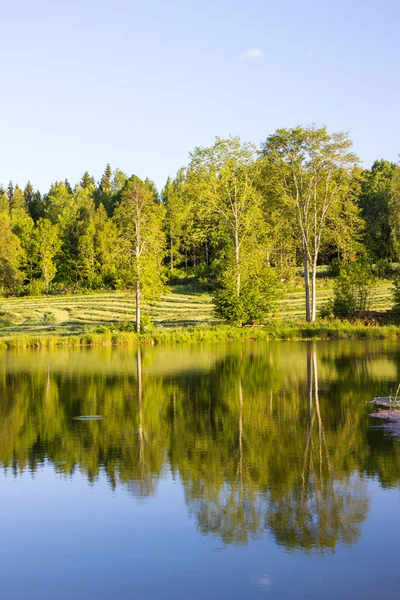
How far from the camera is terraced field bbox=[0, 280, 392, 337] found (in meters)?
56.1

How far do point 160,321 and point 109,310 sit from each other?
36.1ft

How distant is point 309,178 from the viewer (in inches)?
2055

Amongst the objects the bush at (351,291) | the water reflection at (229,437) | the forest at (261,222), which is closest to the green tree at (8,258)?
the forest at (261,222)

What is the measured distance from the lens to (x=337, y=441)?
14719 millimetres

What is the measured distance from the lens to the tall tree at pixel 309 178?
5122cm

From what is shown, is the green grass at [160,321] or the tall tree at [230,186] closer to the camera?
the green grass at [160,321]

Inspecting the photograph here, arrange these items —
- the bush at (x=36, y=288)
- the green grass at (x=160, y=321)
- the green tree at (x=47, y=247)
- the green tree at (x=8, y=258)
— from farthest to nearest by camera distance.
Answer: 1. the green tree at (x=47, y=247)
2. the bush at (x=36, y=288)
3. the green tree at (x=8, y=258)
4. the green grass at (x=160, y=321)


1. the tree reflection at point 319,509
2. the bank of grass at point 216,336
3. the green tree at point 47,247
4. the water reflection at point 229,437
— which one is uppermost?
the green tree at point 47,247

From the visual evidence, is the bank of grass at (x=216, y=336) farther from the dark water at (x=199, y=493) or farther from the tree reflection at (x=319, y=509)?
the tree reflection at (x=319, y=509)

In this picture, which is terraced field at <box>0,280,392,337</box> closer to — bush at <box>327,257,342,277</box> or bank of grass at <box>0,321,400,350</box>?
bush at <box>327,257,342,277</box>

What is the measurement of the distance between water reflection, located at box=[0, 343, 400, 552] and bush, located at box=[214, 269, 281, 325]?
62.6 ft

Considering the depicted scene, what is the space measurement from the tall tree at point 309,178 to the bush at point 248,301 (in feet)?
8.25

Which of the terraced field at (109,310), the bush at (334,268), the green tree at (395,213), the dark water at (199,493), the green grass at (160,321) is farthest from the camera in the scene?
the green tree at (395,213)

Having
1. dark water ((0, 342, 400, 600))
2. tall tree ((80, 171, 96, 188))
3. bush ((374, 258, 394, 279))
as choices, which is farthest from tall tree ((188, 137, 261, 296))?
tall tree ((80, 171, 96, 188))
